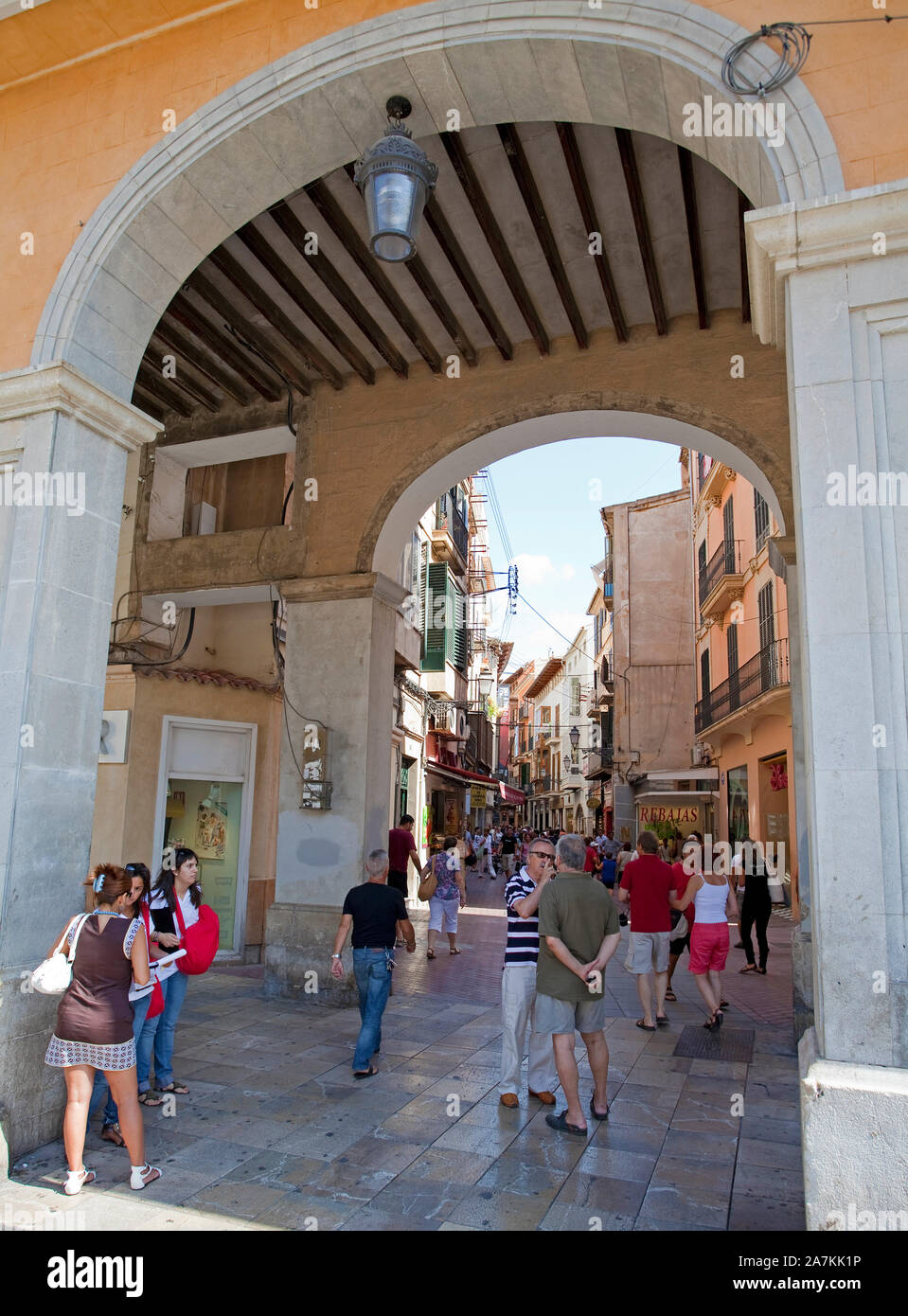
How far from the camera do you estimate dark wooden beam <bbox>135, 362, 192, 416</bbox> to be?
33.7 feet

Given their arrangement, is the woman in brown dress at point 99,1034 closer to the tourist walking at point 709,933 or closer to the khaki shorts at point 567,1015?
the khaki shorts at point 567,1015

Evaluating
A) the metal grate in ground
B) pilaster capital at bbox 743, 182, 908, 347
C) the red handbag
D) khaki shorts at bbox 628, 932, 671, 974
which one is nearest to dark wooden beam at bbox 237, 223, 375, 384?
pilaster capital at bbox 743, 182, 908, 347

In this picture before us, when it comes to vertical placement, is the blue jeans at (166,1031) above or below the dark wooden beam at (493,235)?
below

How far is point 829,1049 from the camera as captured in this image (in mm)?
3424

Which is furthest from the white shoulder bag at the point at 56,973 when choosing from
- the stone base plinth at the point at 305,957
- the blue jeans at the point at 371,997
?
the stone base plinth at the point at 305,957

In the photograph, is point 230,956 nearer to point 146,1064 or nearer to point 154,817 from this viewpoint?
point 154,817

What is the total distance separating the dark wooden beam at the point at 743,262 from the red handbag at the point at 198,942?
635 centimetres

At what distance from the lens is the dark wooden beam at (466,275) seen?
7.67 metres

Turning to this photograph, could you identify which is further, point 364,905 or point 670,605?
point 670,605

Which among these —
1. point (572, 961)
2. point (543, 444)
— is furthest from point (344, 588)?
point (572, 961)

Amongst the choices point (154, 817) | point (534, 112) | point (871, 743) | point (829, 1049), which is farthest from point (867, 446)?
point (154, 817)

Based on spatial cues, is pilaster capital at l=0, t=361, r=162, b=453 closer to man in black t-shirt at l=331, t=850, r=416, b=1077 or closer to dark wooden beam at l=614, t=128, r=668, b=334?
man in black t-shirt at l=331, t=850, r=416, b=1077

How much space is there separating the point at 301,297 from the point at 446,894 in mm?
7956

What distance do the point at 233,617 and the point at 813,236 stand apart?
10372 millimetres
